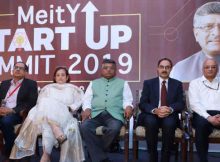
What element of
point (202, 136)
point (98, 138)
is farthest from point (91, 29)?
point (202, 136)

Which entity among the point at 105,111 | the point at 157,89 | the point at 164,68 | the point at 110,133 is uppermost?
the point at 164,68

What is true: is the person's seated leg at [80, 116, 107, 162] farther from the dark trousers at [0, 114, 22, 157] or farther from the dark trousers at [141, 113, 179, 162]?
the dark trousers at [0, 114, 22, 157]

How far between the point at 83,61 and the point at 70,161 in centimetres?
189

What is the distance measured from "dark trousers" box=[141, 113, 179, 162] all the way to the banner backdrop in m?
1.52

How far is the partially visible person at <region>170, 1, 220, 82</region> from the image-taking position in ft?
17.7

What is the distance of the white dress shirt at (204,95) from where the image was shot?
14.0ft

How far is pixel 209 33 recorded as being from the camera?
541cm

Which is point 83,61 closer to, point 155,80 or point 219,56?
point 155,80

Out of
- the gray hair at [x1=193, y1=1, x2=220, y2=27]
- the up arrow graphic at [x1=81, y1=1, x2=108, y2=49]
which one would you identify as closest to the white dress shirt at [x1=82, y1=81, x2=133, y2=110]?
the up arrow graphic at [x1=81, y1=1, x2=108, y2=49]

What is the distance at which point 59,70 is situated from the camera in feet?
15.7

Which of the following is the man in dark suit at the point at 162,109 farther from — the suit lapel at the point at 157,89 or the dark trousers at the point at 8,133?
the dark trousers at the point at 8,133

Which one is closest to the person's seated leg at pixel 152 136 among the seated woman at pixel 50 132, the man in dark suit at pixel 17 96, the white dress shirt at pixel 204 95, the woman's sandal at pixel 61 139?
the white dress shirt at pixel 204 95

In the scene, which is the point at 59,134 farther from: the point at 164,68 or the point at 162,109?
the point at 164,68

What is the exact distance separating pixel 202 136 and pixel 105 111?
119 cm
